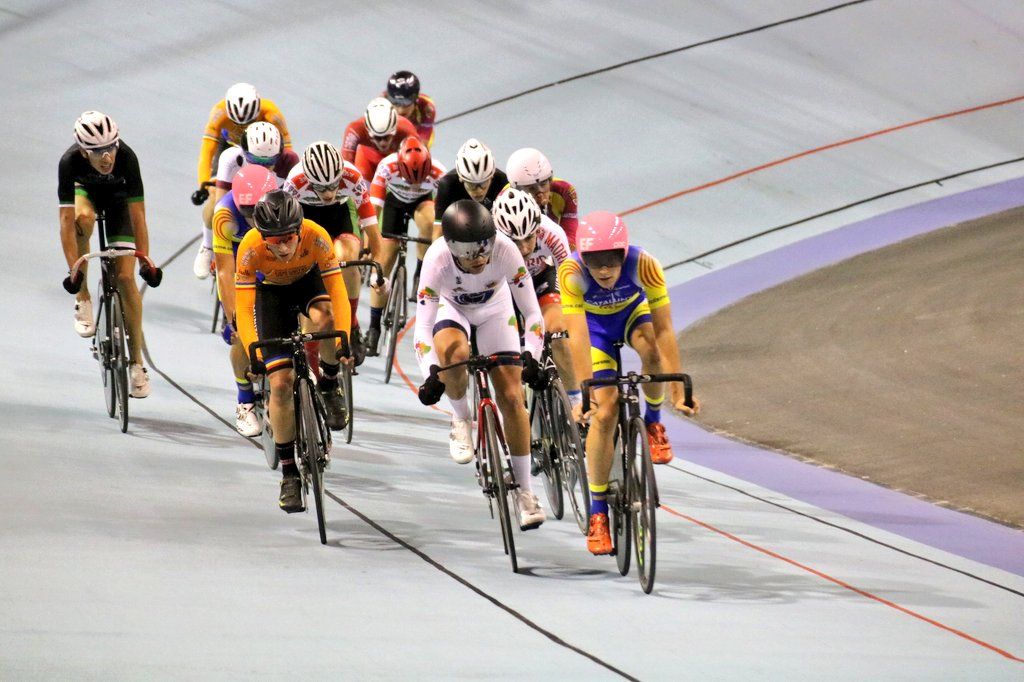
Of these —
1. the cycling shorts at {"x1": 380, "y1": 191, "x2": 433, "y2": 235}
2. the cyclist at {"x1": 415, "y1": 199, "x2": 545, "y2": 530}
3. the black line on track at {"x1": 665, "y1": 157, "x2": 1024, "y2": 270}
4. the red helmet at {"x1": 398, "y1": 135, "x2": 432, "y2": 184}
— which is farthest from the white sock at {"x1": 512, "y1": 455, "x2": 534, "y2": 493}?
the black line on track at {"x1": 665, "y1": 157, "x2": 1024, "y2": 270}

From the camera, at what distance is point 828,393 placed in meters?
9.07

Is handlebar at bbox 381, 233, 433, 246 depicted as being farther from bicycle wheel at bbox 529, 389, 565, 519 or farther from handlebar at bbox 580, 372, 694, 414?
handlebar at bbox 580, 372, 694, 414

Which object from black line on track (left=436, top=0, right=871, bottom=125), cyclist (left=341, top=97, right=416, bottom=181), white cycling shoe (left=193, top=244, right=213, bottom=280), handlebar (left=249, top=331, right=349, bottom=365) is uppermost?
black line on track (left=436, top=0, right=871, bottom=125)

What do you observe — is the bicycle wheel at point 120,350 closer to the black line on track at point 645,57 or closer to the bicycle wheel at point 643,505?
the bicycle wheel at point 643,505

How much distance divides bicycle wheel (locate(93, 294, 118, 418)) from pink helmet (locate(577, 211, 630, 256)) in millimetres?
2979

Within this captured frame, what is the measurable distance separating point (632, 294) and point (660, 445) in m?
0.66

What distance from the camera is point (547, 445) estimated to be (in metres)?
6.50

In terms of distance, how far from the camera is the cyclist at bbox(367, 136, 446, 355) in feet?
29.1

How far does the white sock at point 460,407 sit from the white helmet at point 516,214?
74cm

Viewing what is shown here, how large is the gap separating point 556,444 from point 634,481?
1061 mm

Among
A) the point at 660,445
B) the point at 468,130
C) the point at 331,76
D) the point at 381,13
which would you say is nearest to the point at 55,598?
the point at 660,445

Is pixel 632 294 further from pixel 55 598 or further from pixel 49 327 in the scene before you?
pixel 49 327

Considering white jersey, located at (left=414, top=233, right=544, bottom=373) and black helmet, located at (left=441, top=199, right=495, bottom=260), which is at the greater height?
black helmet, located at (left=441, top=199, right=495, bottom=260)

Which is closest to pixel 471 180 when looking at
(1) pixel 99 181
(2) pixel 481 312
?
(2) pixel 481 312
